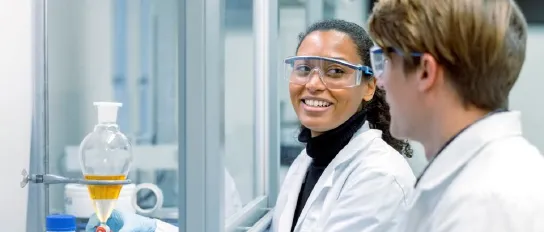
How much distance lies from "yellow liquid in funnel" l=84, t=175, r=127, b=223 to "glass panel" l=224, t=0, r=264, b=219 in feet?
2.10

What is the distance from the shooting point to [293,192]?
169 centimetres

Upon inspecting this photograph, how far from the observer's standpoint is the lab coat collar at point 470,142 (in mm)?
906

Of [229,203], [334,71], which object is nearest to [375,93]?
[334,71]

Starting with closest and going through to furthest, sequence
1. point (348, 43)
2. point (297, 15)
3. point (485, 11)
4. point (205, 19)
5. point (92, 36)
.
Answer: point (485, 11), point (205, 19), point (348, 43), point (92, 36), point (297, 15)

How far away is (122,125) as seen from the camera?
196cm

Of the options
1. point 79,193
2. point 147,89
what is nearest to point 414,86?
point 79,193

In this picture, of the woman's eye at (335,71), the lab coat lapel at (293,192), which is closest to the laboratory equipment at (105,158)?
the lab coat lapel at (293,192)

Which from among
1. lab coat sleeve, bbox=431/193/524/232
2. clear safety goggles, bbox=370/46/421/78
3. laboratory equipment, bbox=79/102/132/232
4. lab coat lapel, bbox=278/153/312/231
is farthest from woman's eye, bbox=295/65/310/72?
lab coat sleeve, bbox=431/193/524/232

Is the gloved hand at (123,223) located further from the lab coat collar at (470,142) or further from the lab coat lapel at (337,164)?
the lab coat collar at (470,142)

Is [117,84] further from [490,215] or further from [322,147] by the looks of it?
[490,215]

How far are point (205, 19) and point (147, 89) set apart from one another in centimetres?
76

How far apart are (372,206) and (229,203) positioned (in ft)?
1.89

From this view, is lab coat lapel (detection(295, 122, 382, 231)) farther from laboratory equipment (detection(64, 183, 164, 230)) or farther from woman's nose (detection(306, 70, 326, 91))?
laboratory equipment (detection(64, 183, 164, 230))

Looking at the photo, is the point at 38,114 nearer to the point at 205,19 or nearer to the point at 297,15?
the point at 205,19
